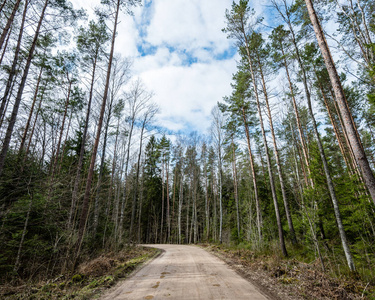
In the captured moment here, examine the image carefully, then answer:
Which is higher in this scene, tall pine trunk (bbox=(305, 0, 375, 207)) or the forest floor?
tall pine trunk (bbox=(305, 0, 375, 207))

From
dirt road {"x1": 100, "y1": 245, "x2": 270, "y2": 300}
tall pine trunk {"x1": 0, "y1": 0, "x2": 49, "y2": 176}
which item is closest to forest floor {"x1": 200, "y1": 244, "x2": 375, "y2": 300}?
dirt road {"x1": 100, "y1": 245, "x2": 270, "y2": 300}

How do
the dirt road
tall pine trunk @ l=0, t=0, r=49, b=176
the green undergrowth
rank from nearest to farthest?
the dirt road < the green undergrowth < tall pine trunk @ l=0, t=0, r=49, b=176

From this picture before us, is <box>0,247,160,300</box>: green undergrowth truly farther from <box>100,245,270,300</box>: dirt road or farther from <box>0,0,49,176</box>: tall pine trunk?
<box>0,0,49,176</box>: tall pine trunk

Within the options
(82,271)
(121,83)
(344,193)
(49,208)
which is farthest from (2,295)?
(344,193)

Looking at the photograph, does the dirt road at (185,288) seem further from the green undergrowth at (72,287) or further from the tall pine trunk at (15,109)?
the tall pine trunk at (15,109)

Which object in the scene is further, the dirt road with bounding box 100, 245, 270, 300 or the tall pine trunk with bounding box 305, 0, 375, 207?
the tall pine trunk with bounding box 305, 0, 375, 207

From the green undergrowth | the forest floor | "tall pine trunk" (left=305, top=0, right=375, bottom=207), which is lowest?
the forest floor

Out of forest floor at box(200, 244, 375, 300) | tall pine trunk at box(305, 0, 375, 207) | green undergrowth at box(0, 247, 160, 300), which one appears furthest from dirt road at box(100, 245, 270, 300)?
tall pine trunk at box(305, 0, 375, 207)

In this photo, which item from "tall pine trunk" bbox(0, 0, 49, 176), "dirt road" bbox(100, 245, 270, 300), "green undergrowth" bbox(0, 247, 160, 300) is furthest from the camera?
"tall pine trunk" bbox(0, 0, 49, 176)

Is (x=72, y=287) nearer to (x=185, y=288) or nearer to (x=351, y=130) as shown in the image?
(x=185, y=288)

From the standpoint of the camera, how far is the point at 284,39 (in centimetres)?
A: 946

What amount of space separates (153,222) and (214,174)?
12468mm

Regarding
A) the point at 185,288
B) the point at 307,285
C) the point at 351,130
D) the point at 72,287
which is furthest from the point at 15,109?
the point at 307,285

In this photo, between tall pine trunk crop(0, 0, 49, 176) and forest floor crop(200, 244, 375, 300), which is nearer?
forest floor crop(200, 244, 375, 300)
